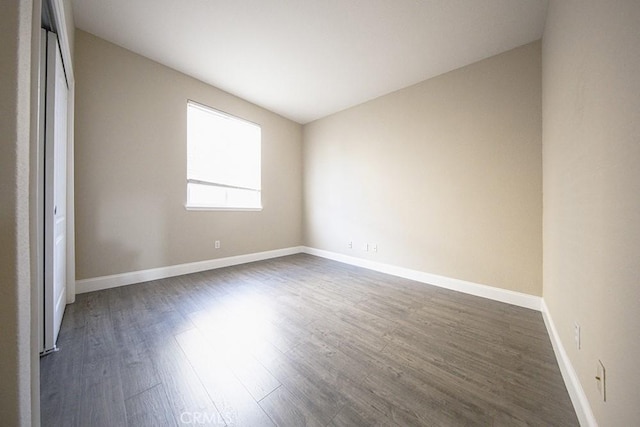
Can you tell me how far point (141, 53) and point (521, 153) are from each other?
4355 millimetres

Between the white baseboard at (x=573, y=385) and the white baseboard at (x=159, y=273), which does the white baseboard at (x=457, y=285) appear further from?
the white baseboard at (x=159, y=273)

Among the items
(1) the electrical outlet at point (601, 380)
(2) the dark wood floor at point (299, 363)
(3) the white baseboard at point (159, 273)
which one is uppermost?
(1) the electrical outlet at point (601, 380)

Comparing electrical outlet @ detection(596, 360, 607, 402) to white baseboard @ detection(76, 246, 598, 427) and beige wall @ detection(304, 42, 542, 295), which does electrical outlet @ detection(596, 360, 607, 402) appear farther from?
beige wall @ detection(304, 42, 542, 295)

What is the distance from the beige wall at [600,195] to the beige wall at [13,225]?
5.50ft

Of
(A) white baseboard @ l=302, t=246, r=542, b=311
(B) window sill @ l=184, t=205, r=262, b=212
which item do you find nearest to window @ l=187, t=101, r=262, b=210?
(B) window sill @ l=184, t=205, r=262, b=212

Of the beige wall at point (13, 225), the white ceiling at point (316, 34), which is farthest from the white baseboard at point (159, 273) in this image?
the white ceiling at point (316, 34)

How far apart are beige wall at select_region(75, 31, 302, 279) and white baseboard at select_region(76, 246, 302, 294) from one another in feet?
0.24

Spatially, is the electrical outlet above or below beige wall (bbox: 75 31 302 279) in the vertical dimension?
below

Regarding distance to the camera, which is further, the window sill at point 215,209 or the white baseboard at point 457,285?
the window sill at point 215,209

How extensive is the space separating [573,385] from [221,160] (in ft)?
13.2

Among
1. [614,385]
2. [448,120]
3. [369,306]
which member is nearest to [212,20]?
[448,120]

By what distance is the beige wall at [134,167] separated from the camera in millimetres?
2260

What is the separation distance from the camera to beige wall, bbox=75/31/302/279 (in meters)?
2.26

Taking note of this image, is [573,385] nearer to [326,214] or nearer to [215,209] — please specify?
[326,214]
